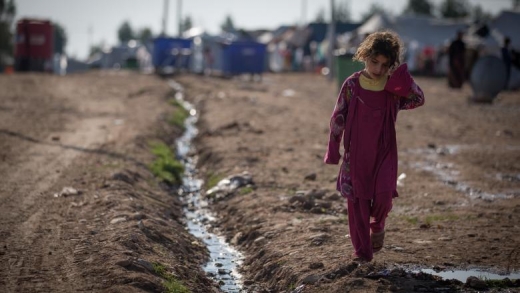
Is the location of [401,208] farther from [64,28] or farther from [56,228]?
[64,28]

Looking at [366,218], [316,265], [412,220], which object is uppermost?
[366,218]

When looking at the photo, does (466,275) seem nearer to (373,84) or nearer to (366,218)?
(366,218)

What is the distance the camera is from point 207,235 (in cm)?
1004

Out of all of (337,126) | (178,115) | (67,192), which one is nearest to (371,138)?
(337,126)

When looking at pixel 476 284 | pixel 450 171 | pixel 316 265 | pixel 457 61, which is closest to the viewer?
pixel 476 284

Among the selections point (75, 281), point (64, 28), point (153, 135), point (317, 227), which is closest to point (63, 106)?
point (153, 135)

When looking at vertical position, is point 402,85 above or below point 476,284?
above

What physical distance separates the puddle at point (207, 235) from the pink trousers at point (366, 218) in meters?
1.28

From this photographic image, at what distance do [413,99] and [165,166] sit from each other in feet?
24.6

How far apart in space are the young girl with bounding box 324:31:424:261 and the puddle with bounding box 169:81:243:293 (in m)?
1.47

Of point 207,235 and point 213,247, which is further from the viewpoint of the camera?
point 207,235

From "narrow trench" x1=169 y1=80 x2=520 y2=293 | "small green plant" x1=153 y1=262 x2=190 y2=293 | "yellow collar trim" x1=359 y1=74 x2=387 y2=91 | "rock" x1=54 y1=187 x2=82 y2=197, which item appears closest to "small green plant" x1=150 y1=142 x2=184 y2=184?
"narrow trench" x1=169 y1=80 x2=520 y2=293

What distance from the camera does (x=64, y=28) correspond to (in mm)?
159375

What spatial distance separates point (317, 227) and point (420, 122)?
11.4 meters
